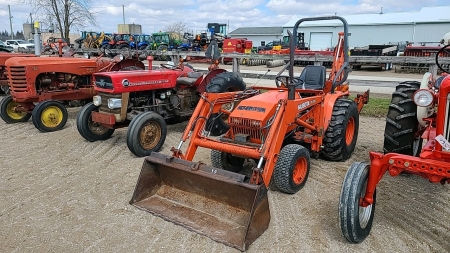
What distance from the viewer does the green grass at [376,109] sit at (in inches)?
305

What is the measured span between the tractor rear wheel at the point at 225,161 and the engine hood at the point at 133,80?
195 centimetres

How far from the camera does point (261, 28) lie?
46.9 m

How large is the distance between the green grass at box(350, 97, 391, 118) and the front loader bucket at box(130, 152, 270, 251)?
5.44 meters

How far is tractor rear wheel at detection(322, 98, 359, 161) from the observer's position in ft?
14.8

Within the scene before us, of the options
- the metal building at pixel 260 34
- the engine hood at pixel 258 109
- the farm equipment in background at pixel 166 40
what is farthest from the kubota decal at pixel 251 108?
the metal building at pixel 260 34

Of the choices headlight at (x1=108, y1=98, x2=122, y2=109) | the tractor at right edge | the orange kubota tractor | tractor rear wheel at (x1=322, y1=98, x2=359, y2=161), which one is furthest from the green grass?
headlight at (x1=108, y1=98, x2=122, y2=109)

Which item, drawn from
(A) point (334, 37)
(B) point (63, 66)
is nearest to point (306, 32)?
(A) point (334, 37)

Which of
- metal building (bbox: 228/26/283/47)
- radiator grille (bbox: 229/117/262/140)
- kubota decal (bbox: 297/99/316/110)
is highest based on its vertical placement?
metal building (bbox: 228/26/283/47)

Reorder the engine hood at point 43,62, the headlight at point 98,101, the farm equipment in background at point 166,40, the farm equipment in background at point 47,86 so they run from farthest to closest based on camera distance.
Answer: the farm equipment in background at point 166,40
the engine hood at point 43,62
the farm equipment in background at point 47,86
the headlight at point 98,101

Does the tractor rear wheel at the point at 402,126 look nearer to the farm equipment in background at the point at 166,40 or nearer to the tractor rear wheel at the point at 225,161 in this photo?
the tractor rear wheel at the point at 225,161

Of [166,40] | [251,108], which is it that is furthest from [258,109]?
[166,40]

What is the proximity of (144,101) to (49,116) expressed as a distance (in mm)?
2047

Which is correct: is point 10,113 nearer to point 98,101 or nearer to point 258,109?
point 98,101

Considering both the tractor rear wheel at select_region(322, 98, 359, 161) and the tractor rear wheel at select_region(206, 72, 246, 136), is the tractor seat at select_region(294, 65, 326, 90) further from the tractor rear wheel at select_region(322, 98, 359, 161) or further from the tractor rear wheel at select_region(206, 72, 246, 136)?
the tractor rear wheel at select_region(206, 72, 246, 136)
